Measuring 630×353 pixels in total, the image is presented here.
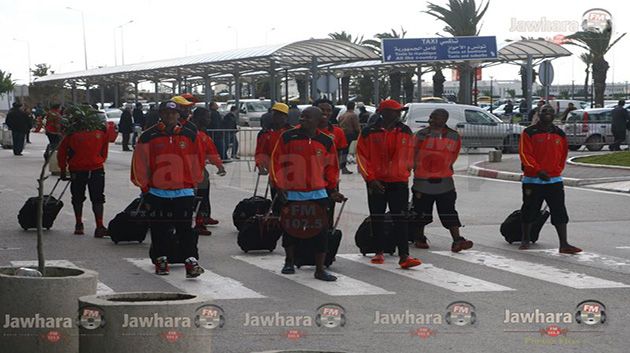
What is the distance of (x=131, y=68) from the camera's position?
198 feet

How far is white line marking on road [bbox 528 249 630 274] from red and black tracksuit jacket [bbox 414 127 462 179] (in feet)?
4.86

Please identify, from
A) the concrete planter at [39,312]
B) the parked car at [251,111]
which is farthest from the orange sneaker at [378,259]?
the parked car at [251,111]

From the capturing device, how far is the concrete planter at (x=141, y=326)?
6582 mm

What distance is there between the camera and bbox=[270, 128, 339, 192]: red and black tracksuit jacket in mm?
11516

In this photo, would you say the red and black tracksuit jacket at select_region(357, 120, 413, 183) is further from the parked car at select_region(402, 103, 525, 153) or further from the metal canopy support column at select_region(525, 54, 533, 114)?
the metal canopy support column at select_region(525, 54, 533, 114)

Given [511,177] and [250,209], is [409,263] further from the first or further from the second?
[511,177]

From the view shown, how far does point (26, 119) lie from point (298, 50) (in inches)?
362

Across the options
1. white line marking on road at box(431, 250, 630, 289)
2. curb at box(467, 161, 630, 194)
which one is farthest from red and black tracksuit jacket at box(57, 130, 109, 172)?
curb at box(467, 161, 630, 194)

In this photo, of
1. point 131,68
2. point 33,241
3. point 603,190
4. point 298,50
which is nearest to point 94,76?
point 131,68

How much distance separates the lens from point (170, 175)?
11500 millimetres

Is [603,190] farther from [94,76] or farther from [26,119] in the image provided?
[94,76]

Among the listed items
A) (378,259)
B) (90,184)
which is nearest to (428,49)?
(90,184)

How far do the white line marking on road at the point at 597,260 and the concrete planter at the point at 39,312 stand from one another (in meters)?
6.67

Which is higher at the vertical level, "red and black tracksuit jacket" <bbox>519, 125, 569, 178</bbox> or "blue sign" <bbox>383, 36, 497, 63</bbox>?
"blue sign" <bbox>383, 36, 497, 63</bbox>
